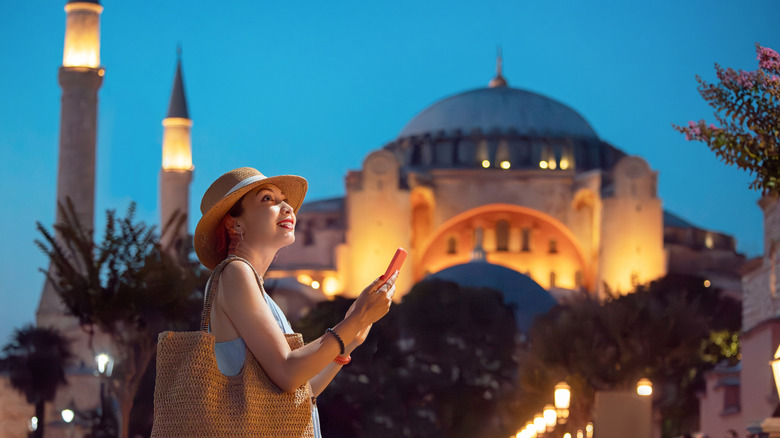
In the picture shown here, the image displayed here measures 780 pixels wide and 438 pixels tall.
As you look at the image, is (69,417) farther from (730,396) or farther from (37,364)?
(730,396)

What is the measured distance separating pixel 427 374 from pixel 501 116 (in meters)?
34.3

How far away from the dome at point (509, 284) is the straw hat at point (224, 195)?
43958 mm

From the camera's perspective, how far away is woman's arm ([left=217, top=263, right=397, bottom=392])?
3490mm

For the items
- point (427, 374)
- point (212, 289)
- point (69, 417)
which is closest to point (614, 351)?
point (427, 374)

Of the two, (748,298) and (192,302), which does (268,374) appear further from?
(748,298)

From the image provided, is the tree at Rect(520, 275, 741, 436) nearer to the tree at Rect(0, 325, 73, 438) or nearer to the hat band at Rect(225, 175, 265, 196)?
the tree at Rect(0, 325, 73, 438)

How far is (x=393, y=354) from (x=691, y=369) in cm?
745

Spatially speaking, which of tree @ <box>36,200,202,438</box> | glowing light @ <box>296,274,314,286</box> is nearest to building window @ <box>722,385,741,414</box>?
tree @ <box>36,200,202,438</box>

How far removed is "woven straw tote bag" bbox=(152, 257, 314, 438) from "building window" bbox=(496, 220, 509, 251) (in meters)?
58.2

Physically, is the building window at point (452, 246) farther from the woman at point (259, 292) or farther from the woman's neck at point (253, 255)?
the woman's neck at point (253, 255)

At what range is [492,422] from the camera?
114 ft

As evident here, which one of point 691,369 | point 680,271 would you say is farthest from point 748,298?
point 680,271

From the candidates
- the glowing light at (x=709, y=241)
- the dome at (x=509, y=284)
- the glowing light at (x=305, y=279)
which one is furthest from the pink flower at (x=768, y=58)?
the glowing light at (x=709, y=241)

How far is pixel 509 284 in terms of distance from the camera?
52125mm
